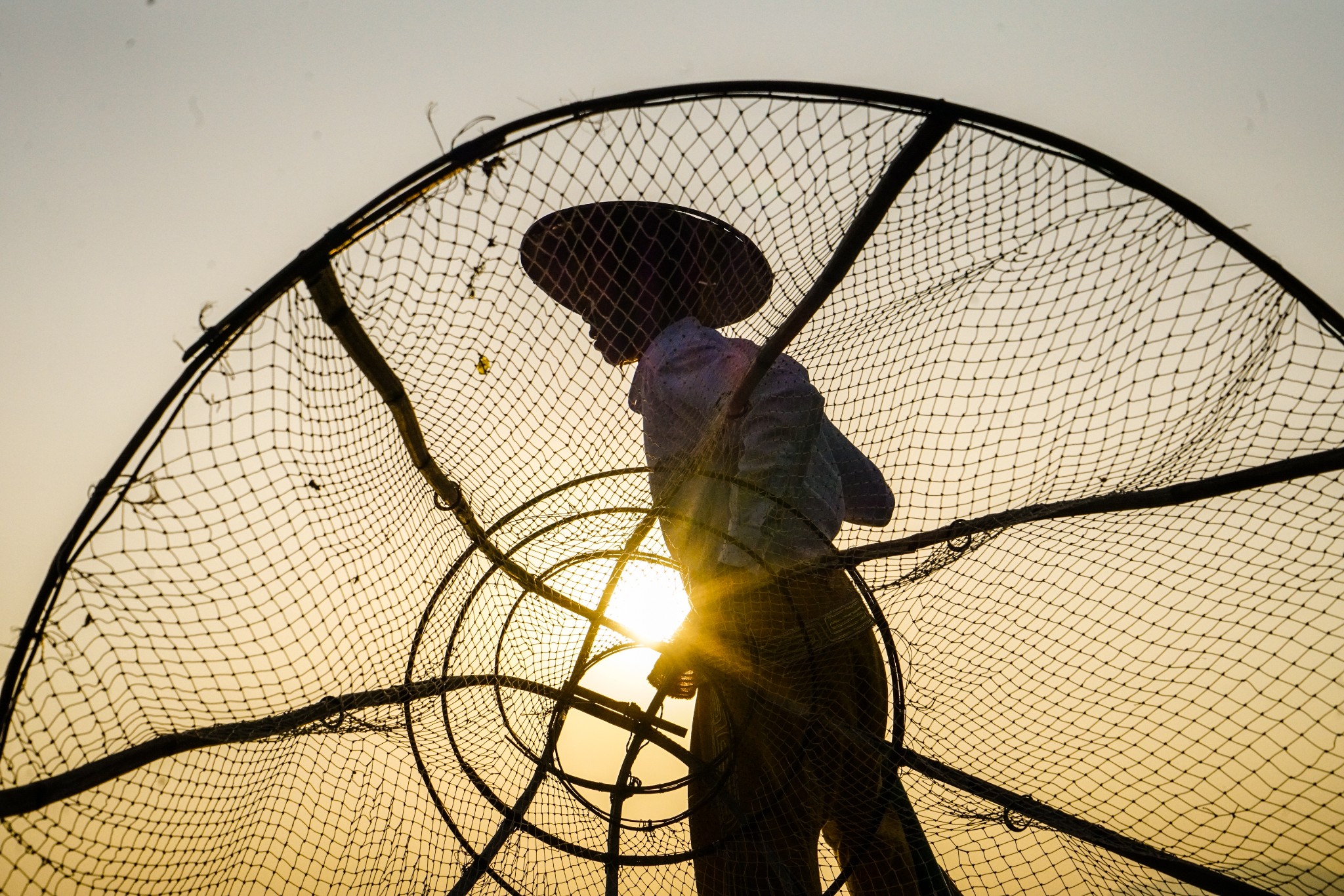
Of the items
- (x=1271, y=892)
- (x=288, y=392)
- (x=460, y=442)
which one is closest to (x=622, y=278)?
(x=460, y=442)

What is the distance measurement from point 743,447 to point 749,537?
248 millimetres

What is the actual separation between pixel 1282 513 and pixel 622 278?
2020mm

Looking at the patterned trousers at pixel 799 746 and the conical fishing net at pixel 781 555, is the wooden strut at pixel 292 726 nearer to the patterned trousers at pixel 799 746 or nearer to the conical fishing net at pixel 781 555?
the conical fishing net at pixel 781 555

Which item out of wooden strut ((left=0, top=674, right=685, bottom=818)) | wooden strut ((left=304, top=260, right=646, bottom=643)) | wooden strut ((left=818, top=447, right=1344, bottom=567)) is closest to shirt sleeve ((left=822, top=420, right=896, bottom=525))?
wooden strut ((left=818, top=447, right=1344, bottom=567))

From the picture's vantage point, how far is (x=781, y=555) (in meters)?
1.96

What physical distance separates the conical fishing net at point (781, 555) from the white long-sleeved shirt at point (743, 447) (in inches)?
1.1

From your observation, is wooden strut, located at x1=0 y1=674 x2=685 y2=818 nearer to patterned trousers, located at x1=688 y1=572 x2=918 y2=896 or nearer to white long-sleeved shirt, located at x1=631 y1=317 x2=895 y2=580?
patterned trousers, located at x1=688 y1=572 x2=918 y2=896

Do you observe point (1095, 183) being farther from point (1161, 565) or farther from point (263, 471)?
point (263, 471)

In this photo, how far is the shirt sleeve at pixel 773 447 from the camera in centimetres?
183

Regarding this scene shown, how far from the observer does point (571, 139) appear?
1.69 metres

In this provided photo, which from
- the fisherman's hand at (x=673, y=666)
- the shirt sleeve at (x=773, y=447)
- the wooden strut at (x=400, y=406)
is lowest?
the fisherman's hand at (x=673, y=666)

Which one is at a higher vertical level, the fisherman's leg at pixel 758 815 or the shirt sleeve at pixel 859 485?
the shirt sleeve at pixel 859 485

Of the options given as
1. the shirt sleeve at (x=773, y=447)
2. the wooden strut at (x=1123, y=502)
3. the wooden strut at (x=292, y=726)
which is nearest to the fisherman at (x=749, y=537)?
the shirt sleeve at (x=773, y=447)

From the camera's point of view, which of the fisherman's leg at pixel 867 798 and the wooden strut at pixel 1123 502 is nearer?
the wooden strut at pixel 1123 502
